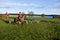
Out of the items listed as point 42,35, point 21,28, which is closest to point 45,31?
point 42,35

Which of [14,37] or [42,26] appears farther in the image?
[42,26]

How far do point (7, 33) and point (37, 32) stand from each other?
1.97 metres

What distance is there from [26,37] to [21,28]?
873mm

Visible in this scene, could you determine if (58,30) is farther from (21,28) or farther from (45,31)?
(21,28)

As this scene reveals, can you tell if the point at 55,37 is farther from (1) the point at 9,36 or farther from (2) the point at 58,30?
(1) the point at 9,36

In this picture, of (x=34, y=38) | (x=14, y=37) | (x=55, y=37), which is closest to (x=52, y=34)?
(x=55, y=37)

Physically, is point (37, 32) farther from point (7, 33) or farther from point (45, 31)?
point (7, 33)

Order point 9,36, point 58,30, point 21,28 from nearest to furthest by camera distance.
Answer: point 9,36 → point 21,28 → point 58,30

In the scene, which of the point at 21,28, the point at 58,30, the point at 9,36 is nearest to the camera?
the point at 9,36

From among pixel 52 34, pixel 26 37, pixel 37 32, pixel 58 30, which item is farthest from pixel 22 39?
pixel 58 30

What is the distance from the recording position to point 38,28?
593 inches

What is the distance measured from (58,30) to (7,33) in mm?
3870

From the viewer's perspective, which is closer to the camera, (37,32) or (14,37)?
(14,37)

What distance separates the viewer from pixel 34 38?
14.2 metres
